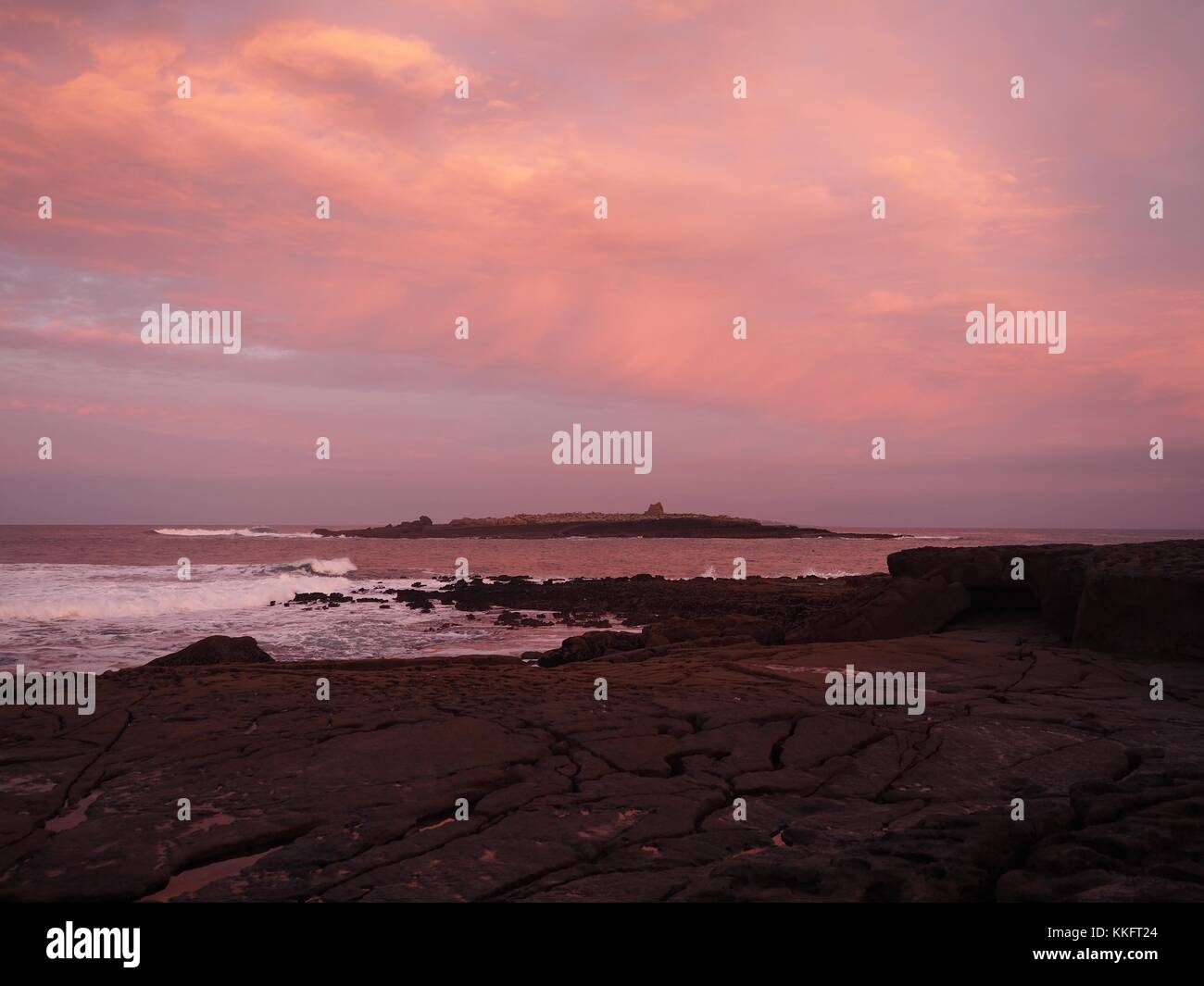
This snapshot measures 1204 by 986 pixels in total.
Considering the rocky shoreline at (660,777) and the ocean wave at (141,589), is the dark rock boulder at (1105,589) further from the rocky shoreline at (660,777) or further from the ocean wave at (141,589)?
the ocean wave at (141,589)

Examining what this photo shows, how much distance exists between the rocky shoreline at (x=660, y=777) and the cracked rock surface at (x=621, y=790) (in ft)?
0.07

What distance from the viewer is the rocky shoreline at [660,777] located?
354cm

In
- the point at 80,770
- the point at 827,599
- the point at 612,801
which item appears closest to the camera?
the point at 612,801

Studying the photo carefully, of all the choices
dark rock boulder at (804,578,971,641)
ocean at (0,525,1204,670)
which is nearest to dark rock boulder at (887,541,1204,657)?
dark rock boulder at (804,578,971,641)

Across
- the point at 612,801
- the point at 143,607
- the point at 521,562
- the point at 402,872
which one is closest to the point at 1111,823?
the point at 612,801

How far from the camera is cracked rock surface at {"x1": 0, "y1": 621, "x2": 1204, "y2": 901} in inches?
137

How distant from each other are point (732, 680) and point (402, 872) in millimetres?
4950

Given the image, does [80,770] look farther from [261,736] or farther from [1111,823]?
[1111,823]

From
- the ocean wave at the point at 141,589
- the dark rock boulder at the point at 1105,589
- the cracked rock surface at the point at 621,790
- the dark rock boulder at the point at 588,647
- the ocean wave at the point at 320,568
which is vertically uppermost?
the dark rock boulder at the point at 1105,589

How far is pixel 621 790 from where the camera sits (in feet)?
16.3

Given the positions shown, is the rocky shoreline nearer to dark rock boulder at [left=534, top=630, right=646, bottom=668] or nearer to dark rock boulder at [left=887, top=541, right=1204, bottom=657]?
dark rock boulder at [left=887, top=541, right=1204, bottom=657]

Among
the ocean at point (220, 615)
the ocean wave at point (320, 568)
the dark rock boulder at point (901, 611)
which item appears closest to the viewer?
the dark rock boulder at point (901, 611)

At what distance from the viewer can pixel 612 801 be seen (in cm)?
475

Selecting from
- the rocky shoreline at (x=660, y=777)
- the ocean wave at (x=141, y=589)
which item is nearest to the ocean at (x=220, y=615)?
the ocean wave at (x=141, y=589)
